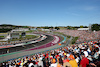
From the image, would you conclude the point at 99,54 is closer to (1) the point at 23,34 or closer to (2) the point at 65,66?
(2) the point at 65,66

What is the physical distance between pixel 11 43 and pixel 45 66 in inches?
857

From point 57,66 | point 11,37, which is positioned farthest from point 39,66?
point 11,37

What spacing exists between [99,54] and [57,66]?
11.5 ft

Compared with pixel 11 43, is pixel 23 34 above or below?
above

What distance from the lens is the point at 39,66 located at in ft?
13.9

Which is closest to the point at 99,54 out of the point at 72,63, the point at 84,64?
the point at 84,64

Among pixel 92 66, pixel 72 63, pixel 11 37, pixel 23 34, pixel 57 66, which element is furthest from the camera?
pixel 23 34

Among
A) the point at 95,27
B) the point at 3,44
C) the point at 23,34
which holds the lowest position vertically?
the point at 3,44

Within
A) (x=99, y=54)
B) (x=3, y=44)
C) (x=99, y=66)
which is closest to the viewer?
(x=99, y=66)

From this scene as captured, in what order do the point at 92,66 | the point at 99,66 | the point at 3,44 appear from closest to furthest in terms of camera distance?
the point at 99,66 → the point at 92,66 → the point at 3,44

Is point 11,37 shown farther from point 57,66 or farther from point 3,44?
point 57,66

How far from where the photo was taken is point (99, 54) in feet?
17.2

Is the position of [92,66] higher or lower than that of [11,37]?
higher

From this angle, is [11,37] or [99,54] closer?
[99,54]
